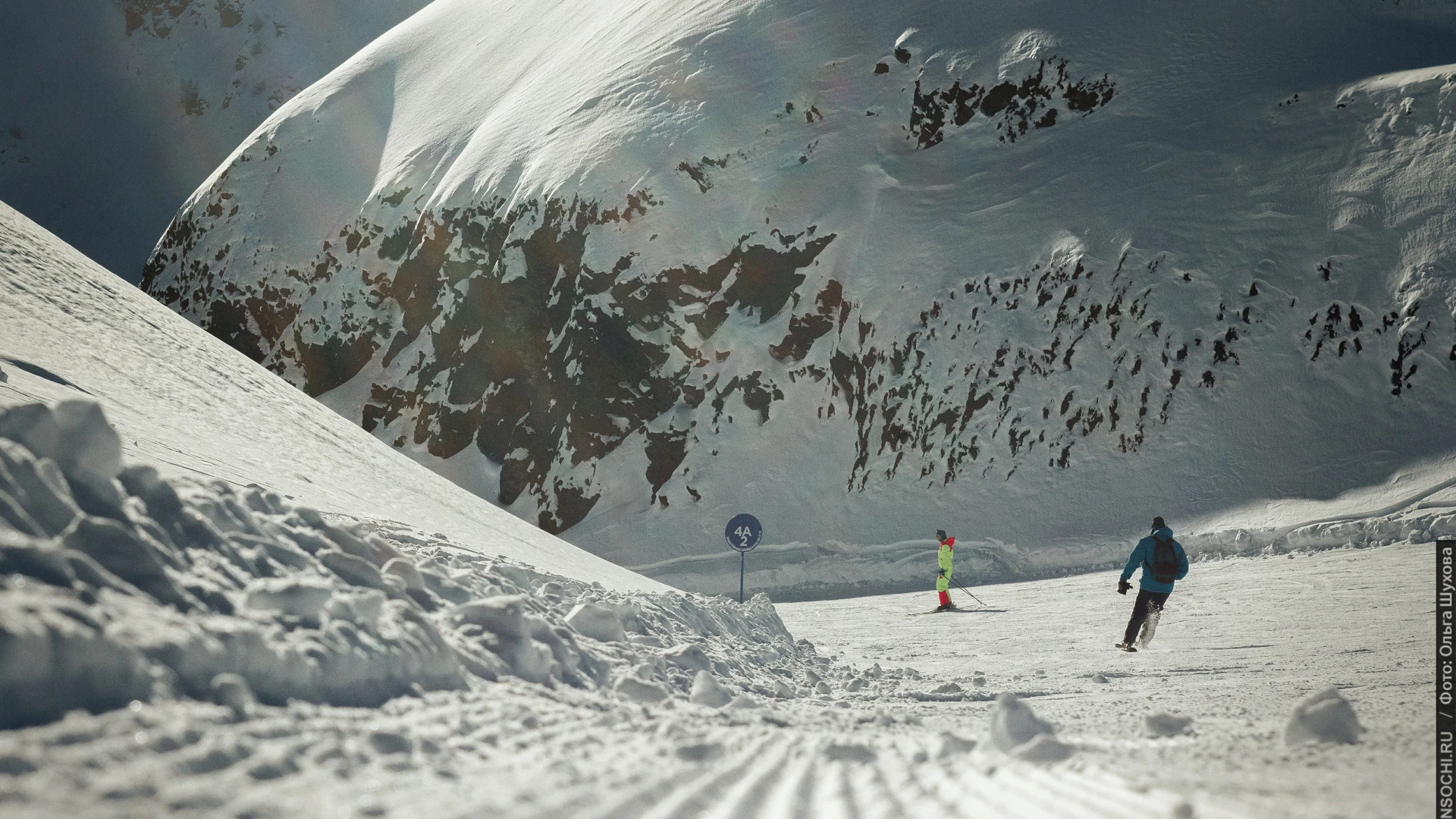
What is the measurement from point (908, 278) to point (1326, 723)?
18.7 m

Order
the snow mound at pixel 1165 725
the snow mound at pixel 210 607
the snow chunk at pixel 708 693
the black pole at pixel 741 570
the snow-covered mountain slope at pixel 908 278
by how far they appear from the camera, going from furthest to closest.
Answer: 1. the snow-covered mountain slope at pixel 908 278
2. the black pole at pixel 741 570
3. the snow chunk at pixel 708 693
4. the snow mound at pixel 1165 725
5. the snow mound at pixel 210 607

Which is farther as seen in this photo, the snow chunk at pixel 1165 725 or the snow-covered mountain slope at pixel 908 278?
the snow-covered mountain slope at pixel 908 278

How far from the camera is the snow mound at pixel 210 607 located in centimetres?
190

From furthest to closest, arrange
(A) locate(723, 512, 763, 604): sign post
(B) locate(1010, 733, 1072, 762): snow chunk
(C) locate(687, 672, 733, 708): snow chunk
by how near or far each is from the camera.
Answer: (A) locate(723, 512, 763, 604): sign post, (C) locate(687, 672, 733, 708): snow chunk, (B) locate(1010, 733, 1072, 762): snow chunk

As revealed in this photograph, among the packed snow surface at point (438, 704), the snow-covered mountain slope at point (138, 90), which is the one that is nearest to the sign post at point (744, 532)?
the packed snow surface at point (438, 704)

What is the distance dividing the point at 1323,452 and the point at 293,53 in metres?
61.5

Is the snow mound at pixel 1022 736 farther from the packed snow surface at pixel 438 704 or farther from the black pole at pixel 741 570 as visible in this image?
the black pole at pixel 741 570

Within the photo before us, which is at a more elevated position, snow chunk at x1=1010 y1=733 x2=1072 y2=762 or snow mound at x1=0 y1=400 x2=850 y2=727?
snow chunk at x1=1010 y1=733 x2=1072 y2=762

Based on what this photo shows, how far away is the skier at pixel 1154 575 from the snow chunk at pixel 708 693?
183 inches

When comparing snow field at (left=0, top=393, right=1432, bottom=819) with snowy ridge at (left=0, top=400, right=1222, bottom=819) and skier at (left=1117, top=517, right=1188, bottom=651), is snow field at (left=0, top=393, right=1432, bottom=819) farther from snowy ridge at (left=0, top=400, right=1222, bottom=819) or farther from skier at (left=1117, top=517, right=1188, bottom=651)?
skier at (left=1117, top=517, right=1188, bottom=651)

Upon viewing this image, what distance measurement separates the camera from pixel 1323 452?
1536 centimetres

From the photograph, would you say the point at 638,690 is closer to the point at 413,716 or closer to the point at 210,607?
the point at 413,716

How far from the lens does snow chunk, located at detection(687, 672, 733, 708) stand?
137 inches

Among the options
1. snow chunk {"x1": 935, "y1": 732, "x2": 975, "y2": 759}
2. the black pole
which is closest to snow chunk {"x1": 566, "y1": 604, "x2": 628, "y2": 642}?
snow chunk {"x1": 935, "y1": 732, "x2": 975, "y2": 759}
